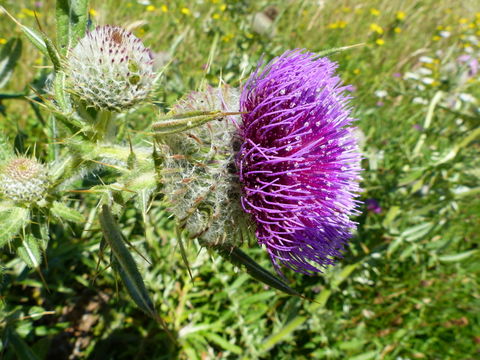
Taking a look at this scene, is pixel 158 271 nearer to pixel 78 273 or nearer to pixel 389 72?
pixel 78 273

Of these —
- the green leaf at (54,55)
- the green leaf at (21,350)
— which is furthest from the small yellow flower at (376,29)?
the green leaf at (21,350)

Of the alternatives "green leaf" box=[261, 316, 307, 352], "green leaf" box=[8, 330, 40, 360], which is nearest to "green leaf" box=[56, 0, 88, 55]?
"green leaf" box=[8, 330, 40, 360]

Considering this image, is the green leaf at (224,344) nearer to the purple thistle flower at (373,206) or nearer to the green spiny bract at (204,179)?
the green spiny bract at (204,179)

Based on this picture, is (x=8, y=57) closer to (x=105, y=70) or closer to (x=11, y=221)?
(x=105, y=70)

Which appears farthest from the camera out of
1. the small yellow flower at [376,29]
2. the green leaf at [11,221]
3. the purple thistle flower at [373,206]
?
the small yellow flower at [376,29]

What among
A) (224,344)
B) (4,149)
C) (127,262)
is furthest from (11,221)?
(224,344)

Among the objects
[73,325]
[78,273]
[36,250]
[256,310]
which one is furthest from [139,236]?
[36,250]

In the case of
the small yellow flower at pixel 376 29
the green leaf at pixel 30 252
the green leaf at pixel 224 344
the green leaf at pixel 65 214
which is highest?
the small yellow flower at pixel 376 29

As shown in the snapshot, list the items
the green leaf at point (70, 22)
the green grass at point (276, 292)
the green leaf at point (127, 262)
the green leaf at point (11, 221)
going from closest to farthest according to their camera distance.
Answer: the green leaf at point (127, 262), the green leaf at point (11, 221), the green leaf at point (70, 22), the green grass at point (276, 292)
